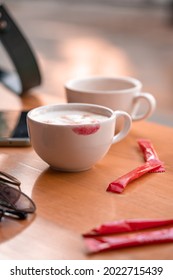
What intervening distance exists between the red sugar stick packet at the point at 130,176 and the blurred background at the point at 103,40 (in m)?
0.28

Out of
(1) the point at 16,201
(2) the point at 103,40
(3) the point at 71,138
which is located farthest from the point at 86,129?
(2) the point at 103,40

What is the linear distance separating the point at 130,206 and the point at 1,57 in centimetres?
278

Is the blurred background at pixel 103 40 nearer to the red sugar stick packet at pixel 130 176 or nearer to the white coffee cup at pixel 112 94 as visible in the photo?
the white coffee cup at pixel 112 94

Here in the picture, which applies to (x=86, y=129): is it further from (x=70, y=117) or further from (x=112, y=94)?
(x=112, y=94)

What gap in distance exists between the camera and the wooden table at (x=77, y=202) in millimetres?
542

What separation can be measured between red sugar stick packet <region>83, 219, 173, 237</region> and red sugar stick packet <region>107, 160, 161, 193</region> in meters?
0.09

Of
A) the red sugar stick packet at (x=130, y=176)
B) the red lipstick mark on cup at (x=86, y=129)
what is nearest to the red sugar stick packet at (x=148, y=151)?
the red sugar stick packet at (x=130, y=176)

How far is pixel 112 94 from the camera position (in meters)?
0.86

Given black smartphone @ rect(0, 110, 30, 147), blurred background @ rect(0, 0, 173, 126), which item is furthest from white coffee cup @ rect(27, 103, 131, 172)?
blurred background @ rect(0, 0, 173, 126)

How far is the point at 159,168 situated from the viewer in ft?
2.44

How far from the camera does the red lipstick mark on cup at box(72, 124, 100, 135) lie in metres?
0.69

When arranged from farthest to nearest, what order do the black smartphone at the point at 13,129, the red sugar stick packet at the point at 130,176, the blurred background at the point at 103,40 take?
1. the blurred background at the point at 103,40
2. the black smartphone at the point at 13,129
3. the red sugar stick packet at the point at 130,176

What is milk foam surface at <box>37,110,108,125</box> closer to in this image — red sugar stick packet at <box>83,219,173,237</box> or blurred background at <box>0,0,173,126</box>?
red sugar stick packet at <box>83,219,173,237</box>

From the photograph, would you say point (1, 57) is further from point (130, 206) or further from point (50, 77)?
point (130, 206)
